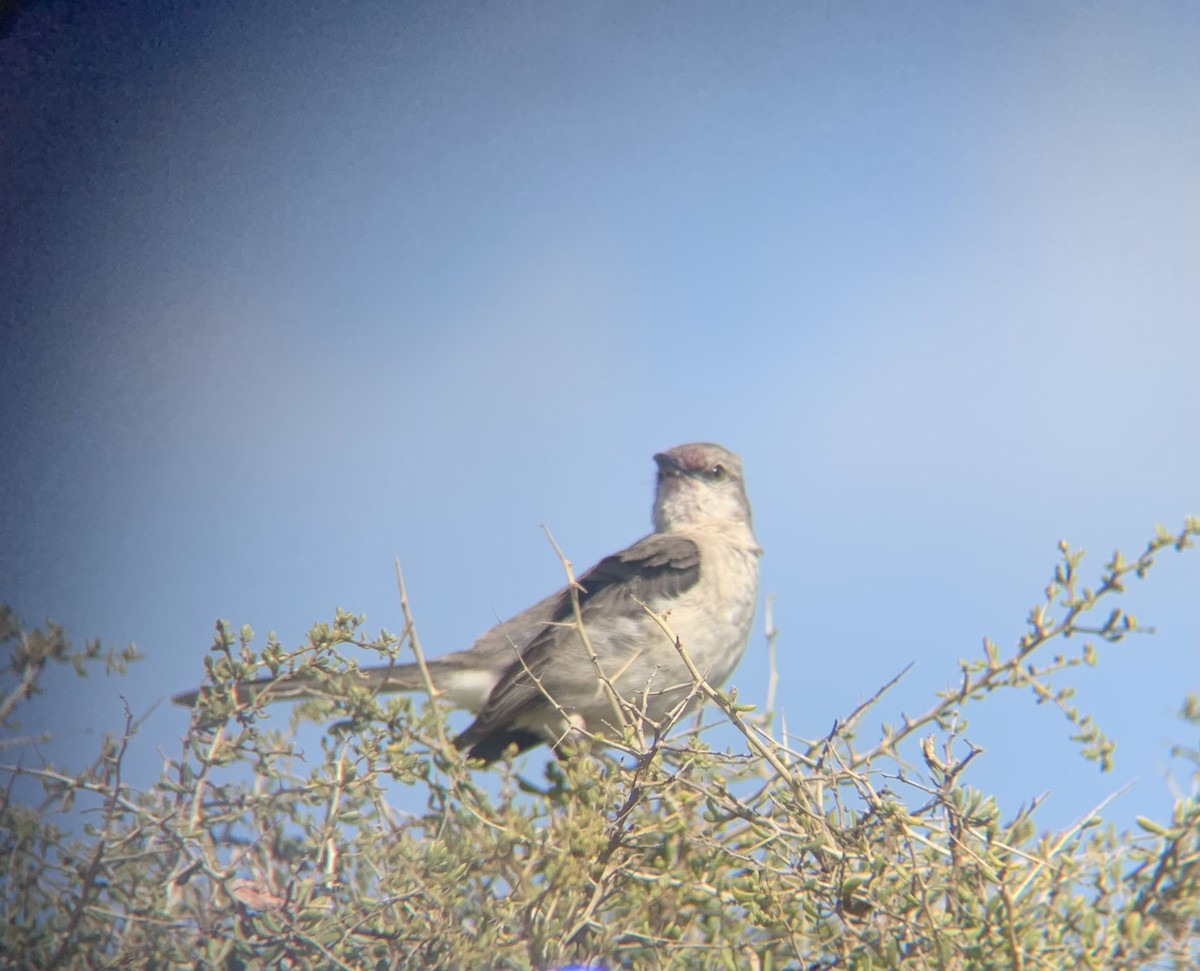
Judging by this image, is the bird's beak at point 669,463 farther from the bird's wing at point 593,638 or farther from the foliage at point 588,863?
the foliage at point 588,863

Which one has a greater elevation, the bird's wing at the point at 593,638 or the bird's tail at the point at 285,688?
the bird's wing at the point at 593,638

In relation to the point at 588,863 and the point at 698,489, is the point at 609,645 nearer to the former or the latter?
the point at 698,489

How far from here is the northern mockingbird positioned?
3.43m

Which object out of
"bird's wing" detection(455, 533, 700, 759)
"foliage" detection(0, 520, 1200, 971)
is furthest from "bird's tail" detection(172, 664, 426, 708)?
"bird's wing" detection(455, 533, 700, 759)

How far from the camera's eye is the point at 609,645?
3.63 meters

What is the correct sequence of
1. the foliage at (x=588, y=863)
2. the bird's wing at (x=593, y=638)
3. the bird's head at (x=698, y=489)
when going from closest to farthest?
the foliage at (x=588, y=863) < the bird's wing at (x=593, y=638) < the bird's head at (x=698, y=489)

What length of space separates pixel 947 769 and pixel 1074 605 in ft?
1.22

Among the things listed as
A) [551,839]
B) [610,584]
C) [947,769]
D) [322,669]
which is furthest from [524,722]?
[947,769]

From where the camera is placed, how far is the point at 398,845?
185 centimetres

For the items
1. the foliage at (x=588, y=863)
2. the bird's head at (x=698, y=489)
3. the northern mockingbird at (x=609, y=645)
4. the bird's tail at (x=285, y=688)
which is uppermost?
the bird's head at (x=698, y=489)

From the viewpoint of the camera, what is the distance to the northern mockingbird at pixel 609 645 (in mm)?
3430

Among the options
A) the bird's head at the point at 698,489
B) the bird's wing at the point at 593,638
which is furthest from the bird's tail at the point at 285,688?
the bird's head at the point at 698,489

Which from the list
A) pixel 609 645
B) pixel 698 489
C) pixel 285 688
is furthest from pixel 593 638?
pixel 285 688

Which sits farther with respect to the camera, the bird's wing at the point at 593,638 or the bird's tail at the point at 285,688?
the bird's wing at the point at 593,638
